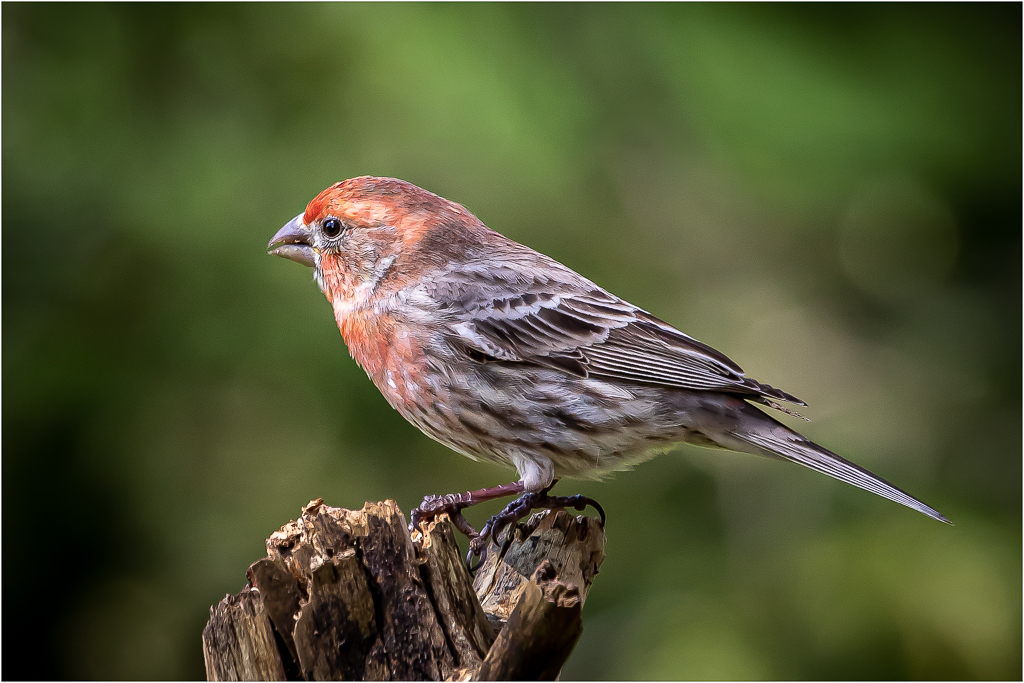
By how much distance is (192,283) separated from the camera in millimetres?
5270

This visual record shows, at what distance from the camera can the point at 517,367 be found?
395cm

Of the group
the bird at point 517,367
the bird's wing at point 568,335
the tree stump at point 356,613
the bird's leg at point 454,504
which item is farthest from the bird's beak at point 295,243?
the tree stump at point 356,613

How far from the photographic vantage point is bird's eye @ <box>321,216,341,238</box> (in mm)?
4297

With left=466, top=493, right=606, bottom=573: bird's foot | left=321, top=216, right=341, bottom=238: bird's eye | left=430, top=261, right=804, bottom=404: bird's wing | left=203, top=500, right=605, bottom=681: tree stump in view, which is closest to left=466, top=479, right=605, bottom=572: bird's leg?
left=466, top=493, right=606, bottom=573: bird's foot

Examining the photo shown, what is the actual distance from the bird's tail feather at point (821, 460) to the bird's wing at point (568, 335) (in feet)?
0.56

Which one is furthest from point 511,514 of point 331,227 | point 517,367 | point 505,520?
point 331,227

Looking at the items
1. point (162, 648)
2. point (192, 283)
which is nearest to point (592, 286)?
point (192, 283)

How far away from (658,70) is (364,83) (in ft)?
6.00

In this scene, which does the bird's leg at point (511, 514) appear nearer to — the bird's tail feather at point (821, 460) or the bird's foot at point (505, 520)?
the bird's foot at point (505, 520)

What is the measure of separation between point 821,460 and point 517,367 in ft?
4.39

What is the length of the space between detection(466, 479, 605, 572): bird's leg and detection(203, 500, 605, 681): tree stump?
2.32 ft

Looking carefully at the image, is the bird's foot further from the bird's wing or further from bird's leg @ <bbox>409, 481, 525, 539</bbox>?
the bird's wing

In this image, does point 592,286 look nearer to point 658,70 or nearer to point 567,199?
point 567,199

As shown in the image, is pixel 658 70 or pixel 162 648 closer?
pixel 162 648
